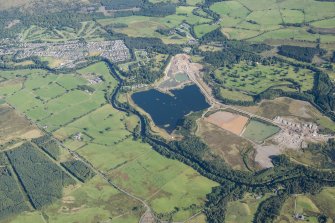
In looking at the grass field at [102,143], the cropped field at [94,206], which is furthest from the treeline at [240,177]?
the cropped field at [94,206]

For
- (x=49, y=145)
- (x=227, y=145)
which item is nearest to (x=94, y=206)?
(x=49, y=145)

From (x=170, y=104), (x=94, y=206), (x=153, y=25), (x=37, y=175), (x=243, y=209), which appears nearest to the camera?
(x=243, y=209)

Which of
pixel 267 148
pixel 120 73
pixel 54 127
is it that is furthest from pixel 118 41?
pixel 267 148

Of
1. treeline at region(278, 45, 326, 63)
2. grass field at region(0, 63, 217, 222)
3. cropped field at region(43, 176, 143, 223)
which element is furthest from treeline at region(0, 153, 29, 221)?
treeline at region(278, 45, 326, 63)

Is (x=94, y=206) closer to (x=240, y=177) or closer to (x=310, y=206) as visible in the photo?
(x=240, y=177)

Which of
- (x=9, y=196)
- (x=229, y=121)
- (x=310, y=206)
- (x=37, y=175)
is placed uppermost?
(x=310, y=206)

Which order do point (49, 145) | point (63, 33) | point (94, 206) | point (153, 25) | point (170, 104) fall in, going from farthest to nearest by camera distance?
1. point (153, 25)
2. point (63, 33)
3. point (170, 104)
4. point (49, 145)
5. point (94, 206)

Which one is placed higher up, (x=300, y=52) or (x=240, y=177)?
(x=300, y=52)
